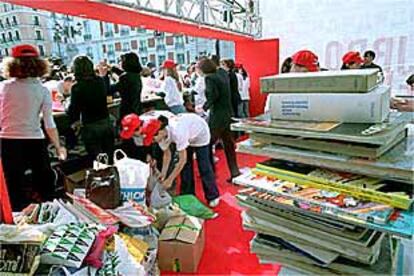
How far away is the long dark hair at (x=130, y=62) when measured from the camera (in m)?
3.53

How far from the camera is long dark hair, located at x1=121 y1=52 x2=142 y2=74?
139 inches

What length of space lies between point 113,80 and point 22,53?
2430 mm

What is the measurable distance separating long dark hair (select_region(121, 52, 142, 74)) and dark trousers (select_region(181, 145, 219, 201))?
1.06m

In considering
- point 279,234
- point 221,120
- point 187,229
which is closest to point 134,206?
point 187,229

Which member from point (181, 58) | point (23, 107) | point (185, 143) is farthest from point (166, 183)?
point (181, 58)

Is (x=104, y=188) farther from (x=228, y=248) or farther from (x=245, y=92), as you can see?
(x=245, y=92)

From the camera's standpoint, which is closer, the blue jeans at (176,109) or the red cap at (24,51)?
the red cap at (24,51)

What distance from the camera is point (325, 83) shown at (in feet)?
2.69

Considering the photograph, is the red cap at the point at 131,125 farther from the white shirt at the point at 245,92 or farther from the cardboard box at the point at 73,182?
the white shirt at the point at 245,92

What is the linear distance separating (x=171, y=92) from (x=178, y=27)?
2.45ft

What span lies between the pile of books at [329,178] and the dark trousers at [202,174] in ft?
6.93

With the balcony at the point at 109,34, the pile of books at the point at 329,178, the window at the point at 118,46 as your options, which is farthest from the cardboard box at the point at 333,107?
the balcony at the point at 109,34

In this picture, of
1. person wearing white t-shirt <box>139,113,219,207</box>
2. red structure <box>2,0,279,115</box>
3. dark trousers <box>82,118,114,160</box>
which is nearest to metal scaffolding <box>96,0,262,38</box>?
red structure <box>2,0,279,115</box>

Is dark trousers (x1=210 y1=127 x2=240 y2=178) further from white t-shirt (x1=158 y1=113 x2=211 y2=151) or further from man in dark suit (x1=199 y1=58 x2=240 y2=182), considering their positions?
white t-shirt (x1=158 y1=113 x2=211 y2=151)
